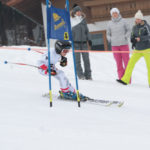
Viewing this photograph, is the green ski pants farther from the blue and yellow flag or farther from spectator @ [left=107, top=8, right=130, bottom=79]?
the blue and yellow flag

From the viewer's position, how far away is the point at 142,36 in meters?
6.83

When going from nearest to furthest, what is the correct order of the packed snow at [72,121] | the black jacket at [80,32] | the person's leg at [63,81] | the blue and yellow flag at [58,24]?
the packed snow at [72,121] → the blue and yellow flag at [58,24] → the person's leg at [63,81] → the black jacket at [80,32]

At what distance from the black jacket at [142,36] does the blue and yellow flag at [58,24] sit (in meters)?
2.83

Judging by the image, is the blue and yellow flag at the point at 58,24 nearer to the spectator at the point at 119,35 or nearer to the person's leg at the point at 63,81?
the person's leg at the point at 63,81

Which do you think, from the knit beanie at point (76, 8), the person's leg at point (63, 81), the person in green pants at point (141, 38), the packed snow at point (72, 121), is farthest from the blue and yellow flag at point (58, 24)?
the knit beanie at point (76, 8)

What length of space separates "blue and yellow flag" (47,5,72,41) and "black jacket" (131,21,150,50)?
111 inches

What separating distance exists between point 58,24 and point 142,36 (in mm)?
3049

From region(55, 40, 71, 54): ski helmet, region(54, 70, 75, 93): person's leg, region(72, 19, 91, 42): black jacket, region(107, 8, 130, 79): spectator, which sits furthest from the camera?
region(72, 19, 91, 42): black jacket

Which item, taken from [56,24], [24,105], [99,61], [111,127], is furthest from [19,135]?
[99,61]

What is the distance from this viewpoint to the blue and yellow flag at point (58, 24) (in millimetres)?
4250

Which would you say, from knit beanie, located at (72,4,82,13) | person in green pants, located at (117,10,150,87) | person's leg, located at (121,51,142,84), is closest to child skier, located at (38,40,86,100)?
person's leg, located at (121,51,142,84)

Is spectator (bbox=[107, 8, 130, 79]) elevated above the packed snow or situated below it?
above

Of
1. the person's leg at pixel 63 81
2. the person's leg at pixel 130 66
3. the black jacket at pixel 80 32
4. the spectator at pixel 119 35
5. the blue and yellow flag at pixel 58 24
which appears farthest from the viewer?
the black jacket at pixel 80 32

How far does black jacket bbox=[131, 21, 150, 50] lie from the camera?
682cm
